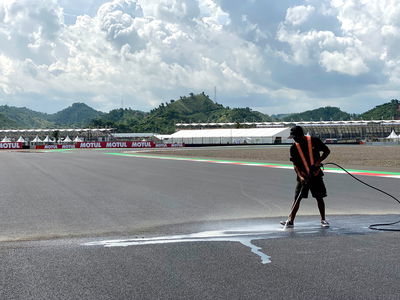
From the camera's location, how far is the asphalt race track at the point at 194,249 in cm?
457

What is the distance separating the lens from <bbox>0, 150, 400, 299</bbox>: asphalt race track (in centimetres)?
457

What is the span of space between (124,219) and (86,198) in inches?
146

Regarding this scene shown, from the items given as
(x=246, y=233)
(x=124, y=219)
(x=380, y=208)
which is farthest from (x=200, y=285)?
(x=380, y=208)

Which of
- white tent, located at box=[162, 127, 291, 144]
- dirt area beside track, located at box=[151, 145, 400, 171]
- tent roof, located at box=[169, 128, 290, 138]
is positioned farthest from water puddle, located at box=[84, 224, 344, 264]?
tent roof, located at box=[169, 128, 290, 138]

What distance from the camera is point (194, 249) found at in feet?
20.5

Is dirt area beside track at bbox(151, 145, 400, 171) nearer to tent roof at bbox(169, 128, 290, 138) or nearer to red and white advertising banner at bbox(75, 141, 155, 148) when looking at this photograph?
red and white advertising banner at bbox(75, 141, 155, 148)

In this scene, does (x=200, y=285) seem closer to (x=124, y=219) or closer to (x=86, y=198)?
(x=124, y=219)

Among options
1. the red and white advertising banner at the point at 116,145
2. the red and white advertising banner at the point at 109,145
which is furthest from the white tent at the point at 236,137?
the red and white advertising banner at the point at 116,145

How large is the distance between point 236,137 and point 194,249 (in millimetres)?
104112

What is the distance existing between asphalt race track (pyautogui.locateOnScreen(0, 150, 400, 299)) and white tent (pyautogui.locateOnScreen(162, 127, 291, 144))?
89677 mm

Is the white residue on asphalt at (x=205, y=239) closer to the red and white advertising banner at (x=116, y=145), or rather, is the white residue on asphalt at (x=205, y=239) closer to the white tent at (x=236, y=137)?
the red and white advertising banner at (x=116, y=145)

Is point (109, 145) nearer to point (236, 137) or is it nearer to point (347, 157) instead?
point (236, 137)

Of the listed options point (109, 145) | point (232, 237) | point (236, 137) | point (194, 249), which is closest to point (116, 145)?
point (109, 145)

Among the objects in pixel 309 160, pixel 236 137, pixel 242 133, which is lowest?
pixel 236 137
